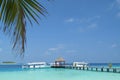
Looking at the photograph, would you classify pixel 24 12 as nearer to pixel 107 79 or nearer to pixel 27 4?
pixel 27 4

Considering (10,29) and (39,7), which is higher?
(39,7)

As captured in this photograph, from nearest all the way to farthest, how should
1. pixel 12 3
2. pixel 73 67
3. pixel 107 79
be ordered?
pixel 12 3, pixel 107 79, pixel 73 67

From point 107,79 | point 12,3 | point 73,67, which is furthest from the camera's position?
point 73,67

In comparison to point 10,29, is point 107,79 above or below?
below

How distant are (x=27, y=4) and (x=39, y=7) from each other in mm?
80

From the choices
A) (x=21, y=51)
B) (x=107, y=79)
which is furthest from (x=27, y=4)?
(x=107, y=79)

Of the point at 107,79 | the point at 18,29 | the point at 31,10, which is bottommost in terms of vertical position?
the point at 107,79

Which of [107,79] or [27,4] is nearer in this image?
[27,4]

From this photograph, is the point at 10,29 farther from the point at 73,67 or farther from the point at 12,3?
the point at 73,67

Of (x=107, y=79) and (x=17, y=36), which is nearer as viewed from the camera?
(x=17, y=36)

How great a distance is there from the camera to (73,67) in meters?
34.5

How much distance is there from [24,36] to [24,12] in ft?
A: 0.44

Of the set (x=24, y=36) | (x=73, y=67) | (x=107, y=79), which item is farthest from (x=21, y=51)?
(x=73, y=67)

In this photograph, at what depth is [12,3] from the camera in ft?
4.16
